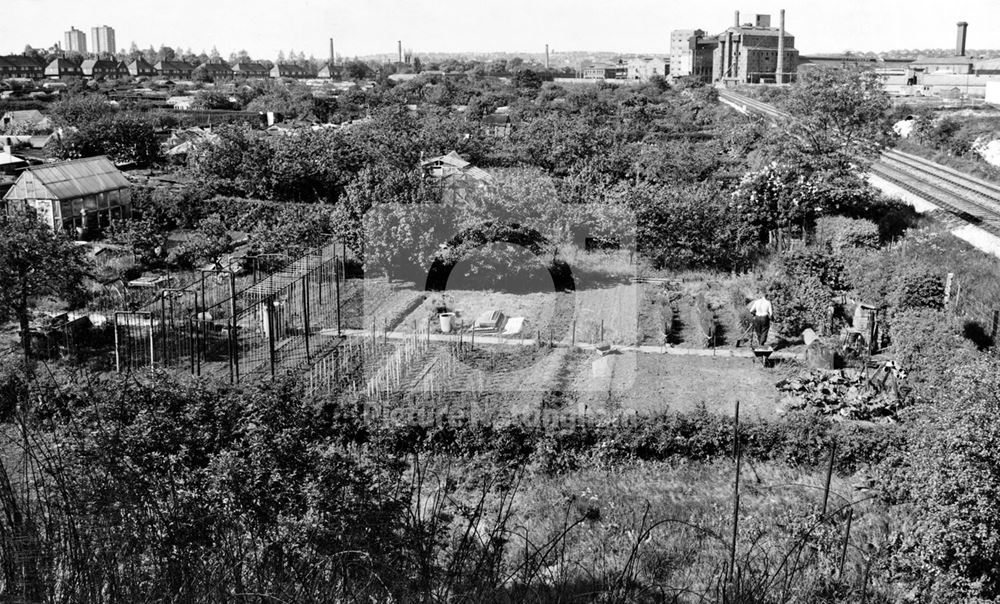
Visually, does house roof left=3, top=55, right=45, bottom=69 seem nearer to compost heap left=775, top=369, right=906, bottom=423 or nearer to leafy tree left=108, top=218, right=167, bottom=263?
leafy tree left=108, top=218, right=167, bottom=263

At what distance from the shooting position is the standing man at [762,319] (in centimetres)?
954

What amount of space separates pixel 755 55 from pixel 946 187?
2131 inches

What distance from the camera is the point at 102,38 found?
488ft

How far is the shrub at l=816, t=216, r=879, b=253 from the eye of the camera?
12594 millimetres

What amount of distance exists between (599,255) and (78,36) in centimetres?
15220

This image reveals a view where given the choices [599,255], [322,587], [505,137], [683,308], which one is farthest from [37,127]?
[322,587]

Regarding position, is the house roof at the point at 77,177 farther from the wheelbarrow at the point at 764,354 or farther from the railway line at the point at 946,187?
the railway line at the point at 946,187

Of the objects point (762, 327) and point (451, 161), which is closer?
point (762, 327)

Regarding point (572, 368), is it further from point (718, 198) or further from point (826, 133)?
point (826, 133)

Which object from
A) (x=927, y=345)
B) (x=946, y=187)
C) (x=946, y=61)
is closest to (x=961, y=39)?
(x=946, y=61)

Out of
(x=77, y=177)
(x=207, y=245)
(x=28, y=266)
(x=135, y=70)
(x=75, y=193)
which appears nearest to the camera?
(x=28, y=266)

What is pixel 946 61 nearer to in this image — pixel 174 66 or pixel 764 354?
pixel 764 354

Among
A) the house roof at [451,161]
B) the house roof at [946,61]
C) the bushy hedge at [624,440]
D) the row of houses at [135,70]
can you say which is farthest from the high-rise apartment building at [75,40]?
the bushy hedge at [624,440]

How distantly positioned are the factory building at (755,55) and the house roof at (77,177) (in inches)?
2227
